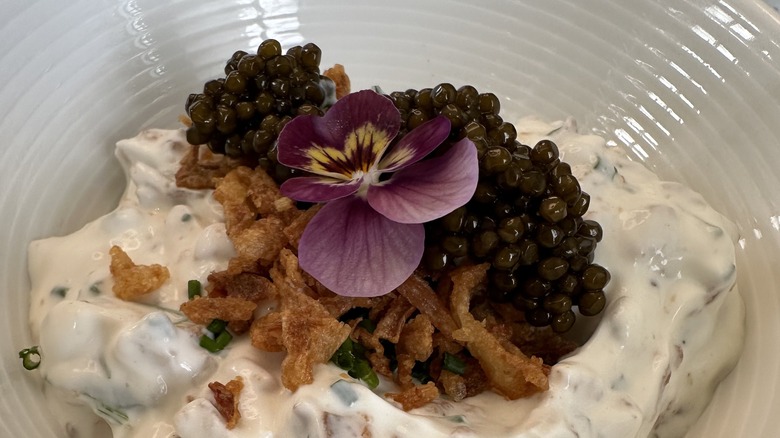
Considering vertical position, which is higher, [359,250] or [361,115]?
[361,115]

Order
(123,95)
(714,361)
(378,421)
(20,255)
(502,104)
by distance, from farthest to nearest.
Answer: (502,104), (123,95), (20,255), (714,361), (378,421)

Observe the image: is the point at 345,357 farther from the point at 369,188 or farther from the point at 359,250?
the point at 369,188

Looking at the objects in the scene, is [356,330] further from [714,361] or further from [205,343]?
[714,361]

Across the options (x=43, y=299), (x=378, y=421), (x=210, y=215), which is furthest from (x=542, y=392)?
(x=43, y=299)

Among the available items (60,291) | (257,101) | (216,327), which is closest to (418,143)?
(257,101)

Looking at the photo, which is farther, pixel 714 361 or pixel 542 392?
pixel 714 361

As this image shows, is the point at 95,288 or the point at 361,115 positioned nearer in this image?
the point at 361,115

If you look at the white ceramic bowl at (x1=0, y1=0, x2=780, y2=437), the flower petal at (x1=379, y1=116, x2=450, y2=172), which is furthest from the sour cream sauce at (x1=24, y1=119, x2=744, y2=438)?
the flower petal at (x1=379, y1=116, x2=450, y2=172)
